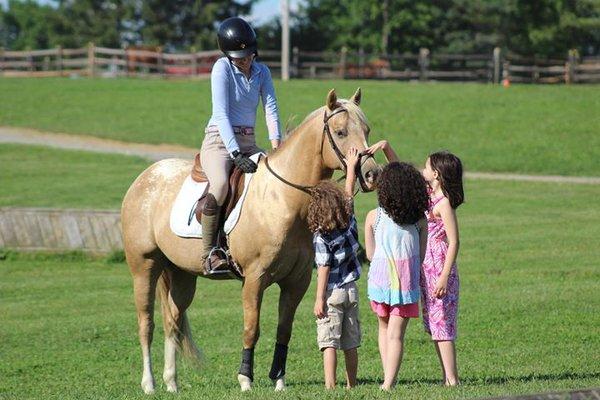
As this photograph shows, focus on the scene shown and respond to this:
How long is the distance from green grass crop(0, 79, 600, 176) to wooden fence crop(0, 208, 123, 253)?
49.3 ft

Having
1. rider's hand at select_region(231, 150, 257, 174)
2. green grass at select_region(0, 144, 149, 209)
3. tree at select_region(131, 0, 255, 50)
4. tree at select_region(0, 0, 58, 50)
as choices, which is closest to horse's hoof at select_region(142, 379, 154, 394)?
rider's hand at select_region(231, 150, 257, 174)

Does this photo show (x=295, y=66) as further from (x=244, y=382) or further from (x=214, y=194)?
(x=244, y=382)

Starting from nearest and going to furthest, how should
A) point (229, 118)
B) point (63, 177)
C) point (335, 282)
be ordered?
point (335, 282) < point (229, 118) < point (63, 177)

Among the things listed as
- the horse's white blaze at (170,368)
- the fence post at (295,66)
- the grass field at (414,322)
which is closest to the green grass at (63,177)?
the grass field at (414,322)

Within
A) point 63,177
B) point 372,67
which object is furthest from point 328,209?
point 372,67

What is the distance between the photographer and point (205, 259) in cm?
980

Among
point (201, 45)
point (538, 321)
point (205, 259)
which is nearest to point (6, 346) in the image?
point (205, 259)

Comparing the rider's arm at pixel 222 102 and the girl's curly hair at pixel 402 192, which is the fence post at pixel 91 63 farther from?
the girl's curly hair at pixel 402 192

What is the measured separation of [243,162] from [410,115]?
3142cm

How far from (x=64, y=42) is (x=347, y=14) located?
1045 inches

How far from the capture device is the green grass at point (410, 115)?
33.5m

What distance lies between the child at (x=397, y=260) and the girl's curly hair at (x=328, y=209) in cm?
28

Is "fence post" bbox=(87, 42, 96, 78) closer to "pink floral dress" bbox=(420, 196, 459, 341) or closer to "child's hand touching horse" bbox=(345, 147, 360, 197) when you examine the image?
"pink floral dress" bbox=(420, 196, 459, 341)

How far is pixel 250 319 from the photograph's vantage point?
31.3ft
